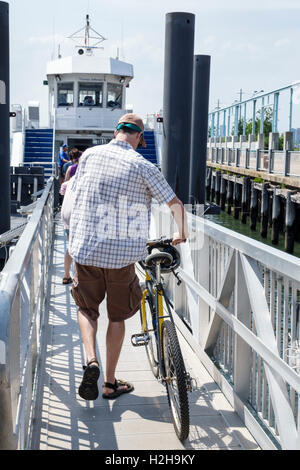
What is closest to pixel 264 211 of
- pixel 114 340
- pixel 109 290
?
pixel 114 340

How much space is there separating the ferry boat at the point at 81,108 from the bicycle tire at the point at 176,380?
2016cm

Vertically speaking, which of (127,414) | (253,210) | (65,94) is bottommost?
(253,210)

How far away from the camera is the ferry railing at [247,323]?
297cm

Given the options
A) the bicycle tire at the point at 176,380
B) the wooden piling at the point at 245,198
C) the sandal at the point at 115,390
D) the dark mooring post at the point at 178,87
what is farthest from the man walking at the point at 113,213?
the wooden piling at the point at 245,198

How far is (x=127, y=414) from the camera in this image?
12.6 feet

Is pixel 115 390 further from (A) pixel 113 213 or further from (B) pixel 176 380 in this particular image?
(A) pixel 113 213

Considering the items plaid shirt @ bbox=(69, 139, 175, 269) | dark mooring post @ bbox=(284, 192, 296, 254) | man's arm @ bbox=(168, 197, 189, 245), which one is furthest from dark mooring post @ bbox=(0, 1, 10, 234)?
dark mooring post @ bbox=(284, 192, 296, 254)

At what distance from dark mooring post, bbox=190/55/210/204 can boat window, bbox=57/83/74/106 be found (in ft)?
35.5

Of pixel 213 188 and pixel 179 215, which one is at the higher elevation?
pixel 179 215

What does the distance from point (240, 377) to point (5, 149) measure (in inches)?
203

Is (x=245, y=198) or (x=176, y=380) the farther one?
(x=245, y=198)

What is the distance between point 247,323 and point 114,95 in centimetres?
2265

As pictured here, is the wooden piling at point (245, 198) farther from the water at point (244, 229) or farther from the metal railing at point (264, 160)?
the metal railing at point (264, 160)
